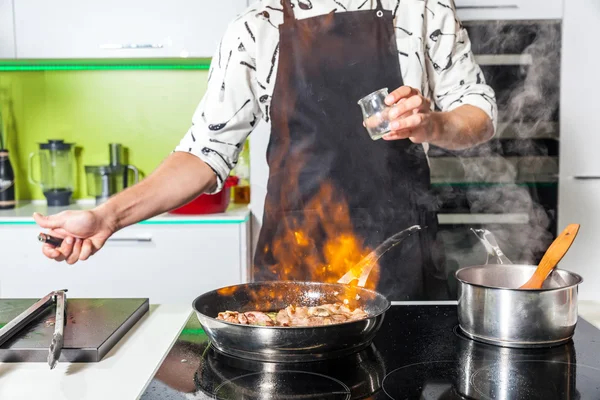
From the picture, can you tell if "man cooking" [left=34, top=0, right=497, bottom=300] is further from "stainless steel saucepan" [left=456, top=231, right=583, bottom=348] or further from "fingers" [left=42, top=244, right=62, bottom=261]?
"stainless steel saucepan" [left=456, top=231, right=583, bottom=348]

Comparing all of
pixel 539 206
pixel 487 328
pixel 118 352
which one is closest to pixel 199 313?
pixel 118 352

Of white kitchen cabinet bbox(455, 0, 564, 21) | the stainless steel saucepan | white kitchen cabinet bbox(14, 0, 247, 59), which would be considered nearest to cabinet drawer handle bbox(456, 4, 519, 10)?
white kitchen cabinet bbox(455, 0, 564, 21)

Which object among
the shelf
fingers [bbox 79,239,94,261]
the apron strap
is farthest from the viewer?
the shelf

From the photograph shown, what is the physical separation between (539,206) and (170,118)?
1676 mm

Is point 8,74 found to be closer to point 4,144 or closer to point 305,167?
point 4,144

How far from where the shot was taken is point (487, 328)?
42.9 inches

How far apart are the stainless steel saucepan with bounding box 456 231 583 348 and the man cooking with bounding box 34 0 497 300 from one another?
1.95 feet

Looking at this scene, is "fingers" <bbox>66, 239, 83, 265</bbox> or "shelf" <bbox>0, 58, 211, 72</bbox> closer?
"fingers" <bbox>66, 239, 83, 265</bbox>

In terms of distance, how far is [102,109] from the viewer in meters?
3.12

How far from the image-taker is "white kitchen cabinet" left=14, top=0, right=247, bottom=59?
2.68 m

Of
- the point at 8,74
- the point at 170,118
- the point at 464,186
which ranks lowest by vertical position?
the point at 464,186

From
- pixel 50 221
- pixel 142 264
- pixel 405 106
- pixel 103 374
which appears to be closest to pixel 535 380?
pixel 405 106

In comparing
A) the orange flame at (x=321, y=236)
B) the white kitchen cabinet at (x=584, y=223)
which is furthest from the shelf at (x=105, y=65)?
the white kitchen cabinet at (x=584, y=223)

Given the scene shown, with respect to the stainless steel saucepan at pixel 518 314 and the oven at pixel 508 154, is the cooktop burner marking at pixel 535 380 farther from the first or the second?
the oven at pixel 508 154
